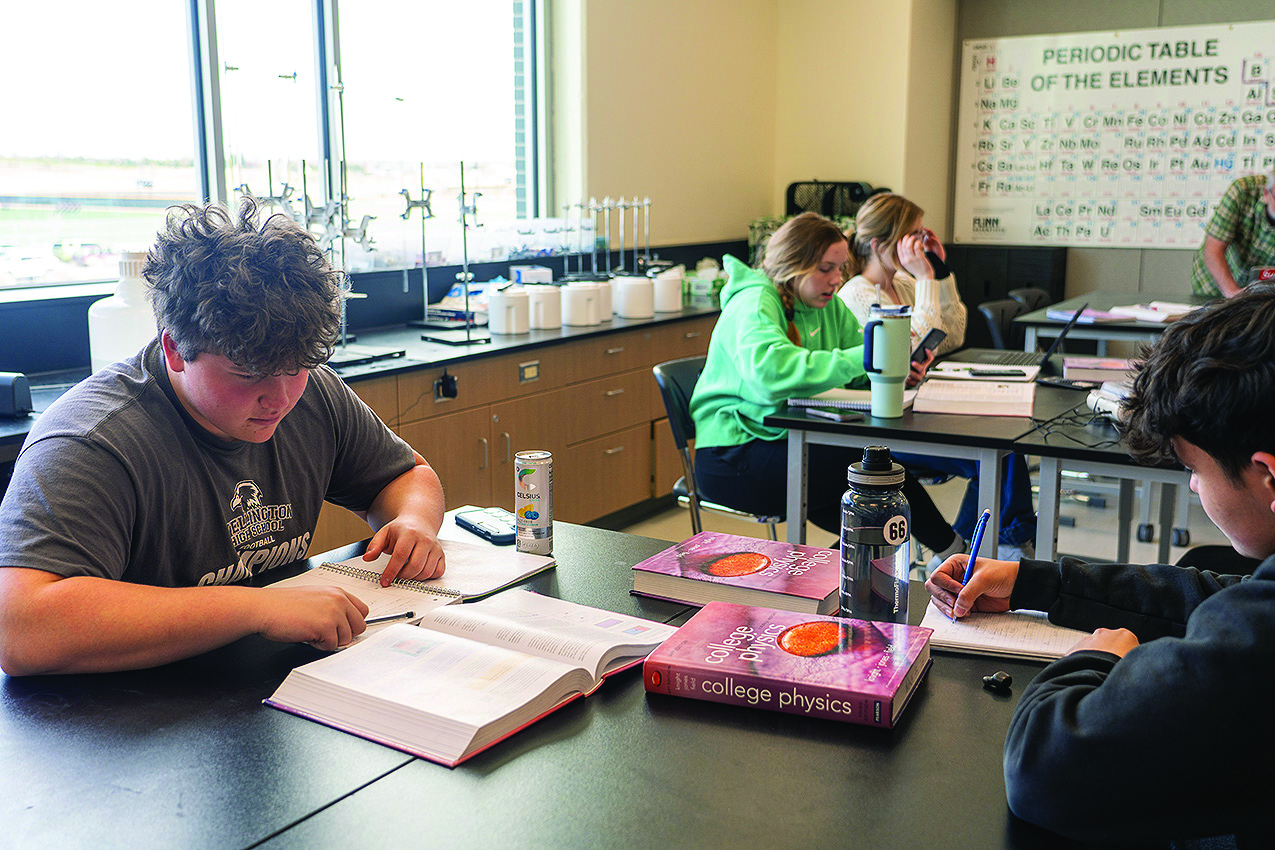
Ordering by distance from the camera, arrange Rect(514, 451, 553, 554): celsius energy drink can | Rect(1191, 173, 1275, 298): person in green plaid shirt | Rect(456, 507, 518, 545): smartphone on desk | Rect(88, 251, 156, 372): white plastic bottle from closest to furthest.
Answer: Rect(514, 451, 553, 554): celsius energy drink can → Rect(456, 507, 518, 545): smartphone on desk → Rect(88, 251, 156, 372): white plastic bottle → Rect(1191, 173, 1275, 298): person in green plaid shirt

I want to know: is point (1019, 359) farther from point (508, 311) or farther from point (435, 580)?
point (435, 580)

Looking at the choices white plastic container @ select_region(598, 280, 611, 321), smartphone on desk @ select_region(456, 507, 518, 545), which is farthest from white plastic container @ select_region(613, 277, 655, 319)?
smartphone on desk @ select_region(456, 507, 518, 545)

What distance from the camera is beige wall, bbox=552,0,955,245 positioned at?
4645 mm

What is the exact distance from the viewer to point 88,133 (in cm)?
296

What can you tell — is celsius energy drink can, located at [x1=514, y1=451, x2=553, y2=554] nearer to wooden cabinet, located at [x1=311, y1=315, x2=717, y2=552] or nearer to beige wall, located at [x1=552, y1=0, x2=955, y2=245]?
wooden cabinet, located at [x1=311, y1=315, x2=717, y2=552]

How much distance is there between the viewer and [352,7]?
12.1ft

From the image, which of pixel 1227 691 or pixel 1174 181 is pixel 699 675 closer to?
pixel 1227 691

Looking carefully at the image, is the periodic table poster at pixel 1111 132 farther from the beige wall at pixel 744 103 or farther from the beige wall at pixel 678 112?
the beige wall at pixel 678 112

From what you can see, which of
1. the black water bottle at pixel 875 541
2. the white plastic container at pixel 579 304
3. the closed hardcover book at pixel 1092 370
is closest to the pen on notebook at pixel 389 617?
the black water bottle at pixel 875 541

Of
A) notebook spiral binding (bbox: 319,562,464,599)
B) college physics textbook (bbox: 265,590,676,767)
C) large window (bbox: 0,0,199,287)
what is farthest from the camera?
large window (bbox: 0,0,199,287)

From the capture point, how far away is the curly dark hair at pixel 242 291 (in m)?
1.23

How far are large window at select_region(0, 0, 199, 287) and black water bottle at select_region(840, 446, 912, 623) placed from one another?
2224mm

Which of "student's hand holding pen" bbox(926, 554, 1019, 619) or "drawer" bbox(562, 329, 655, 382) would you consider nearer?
"student's hand holding pen" bbox(926, 554, 1019, 619)

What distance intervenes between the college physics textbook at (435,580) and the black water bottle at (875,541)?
44 cm
